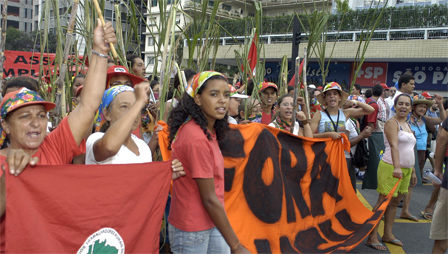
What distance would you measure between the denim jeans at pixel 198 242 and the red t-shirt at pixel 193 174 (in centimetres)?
4

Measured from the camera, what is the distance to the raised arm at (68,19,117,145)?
2041mm

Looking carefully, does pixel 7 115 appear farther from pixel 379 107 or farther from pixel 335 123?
pixel 379 107

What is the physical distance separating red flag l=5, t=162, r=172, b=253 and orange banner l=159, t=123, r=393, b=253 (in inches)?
33.9

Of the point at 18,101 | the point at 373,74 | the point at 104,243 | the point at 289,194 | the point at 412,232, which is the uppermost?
the point at 373,74

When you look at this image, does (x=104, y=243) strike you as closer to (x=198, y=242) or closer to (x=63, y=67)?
(x=198, y=242)

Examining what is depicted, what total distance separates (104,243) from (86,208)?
0.23 m

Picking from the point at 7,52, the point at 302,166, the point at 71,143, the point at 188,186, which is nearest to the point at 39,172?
the point at 71,143

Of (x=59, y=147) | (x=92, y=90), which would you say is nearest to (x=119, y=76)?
(x=92, y=90)

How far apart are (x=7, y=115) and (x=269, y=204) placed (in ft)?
7.62

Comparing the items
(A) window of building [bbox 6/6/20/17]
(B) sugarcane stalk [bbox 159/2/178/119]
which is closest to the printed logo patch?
(B) sugarcane stalk [bbox 159/2/178/119]

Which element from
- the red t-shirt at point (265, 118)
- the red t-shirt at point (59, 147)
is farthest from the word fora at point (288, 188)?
the red t-shirt at point (59, 147)

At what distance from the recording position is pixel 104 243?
1956 mm

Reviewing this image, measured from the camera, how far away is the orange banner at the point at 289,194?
10.9 ft

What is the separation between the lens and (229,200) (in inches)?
129
